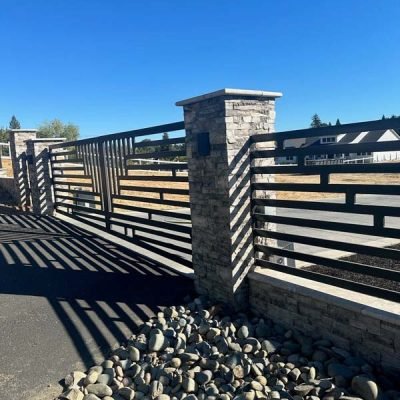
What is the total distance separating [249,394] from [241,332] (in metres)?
0.92

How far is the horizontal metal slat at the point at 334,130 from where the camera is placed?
3.06 metres

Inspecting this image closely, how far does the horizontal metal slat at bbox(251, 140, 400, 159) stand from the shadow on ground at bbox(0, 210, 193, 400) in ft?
7.01

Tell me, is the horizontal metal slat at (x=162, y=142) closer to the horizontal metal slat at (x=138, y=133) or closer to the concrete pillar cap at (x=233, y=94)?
the horizontal metal slat at (x=138, y=133)

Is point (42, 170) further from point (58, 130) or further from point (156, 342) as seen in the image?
point (58, 130)

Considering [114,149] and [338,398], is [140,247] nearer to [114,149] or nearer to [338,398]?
[114,149]

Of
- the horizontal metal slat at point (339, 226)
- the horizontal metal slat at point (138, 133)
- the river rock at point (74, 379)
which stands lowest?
the river rock at point (74, 379)

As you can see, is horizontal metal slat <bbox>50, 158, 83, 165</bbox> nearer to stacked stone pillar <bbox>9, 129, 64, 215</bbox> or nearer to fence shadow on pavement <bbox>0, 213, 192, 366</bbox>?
stacked stone pillar <bbox>9, 129, 64, 215</bbox>

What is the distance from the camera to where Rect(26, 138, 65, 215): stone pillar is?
10586mm

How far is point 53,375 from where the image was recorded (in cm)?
306

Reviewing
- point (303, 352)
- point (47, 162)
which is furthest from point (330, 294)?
point (47, 162)

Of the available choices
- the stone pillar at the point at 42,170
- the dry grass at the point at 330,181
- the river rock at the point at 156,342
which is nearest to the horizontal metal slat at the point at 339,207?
the river rock at the point at 156,342

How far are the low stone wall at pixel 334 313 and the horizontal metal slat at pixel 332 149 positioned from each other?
1372 millimetres

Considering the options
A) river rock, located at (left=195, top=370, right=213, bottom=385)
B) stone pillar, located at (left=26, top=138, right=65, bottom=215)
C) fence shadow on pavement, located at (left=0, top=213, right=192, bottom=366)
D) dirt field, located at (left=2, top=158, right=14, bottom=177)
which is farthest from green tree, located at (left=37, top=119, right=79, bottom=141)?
river rock, located at (left=195, top=370, right=213, bottom=385)

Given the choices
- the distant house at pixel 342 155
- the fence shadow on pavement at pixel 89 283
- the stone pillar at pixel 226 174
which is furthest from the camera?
the distant house at pixel 342 155
